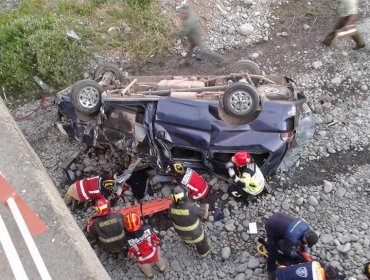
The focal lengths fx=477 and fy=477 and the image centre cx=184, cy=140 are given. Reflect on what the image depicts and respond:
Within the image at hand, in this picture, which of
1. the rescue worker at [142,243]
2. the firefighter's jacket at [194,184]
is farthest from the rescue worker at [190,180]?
the rescue worker at [142,243]

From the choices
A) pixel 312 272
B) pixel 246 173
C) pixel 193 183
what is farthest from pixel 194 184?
pixel 312 272

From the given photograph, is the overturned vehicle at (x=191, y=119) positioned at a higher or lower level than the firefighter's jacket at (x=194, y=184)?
higher

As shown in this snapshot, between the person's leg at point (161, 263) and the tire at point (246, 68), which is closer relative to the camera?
the person's leg at point (161, 263)

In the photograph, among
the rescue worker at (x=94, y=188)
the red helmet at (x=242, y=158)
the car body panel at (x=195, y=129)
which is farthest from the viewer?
the rescue worker at (x=94, y=188)

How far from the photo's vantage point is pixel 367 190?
288 inches

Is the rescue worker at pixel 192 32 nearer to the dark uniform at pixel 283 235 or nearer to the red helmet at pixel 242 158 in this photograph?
the red helmet at pixel 242 158

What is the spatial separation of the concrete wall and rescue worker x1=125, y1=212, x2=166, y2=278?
1.91ft

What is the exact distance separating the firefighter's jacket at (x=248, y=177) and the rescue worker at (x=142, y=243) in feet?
4.81

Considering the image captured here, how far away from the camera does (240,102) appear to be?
7.23 metres

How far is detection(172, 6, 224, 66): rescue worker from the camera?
8.79 metres

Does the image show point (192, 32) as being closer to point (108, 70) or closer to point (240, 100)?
point (108, 70)

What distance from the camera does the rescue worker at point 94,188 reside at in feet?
24.0

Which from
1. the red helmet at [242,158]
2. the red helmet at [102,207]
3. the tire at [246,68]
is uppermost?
the tire at [246,68]

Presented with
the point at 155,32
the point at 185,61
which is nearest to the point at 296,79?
the point at 185,61
